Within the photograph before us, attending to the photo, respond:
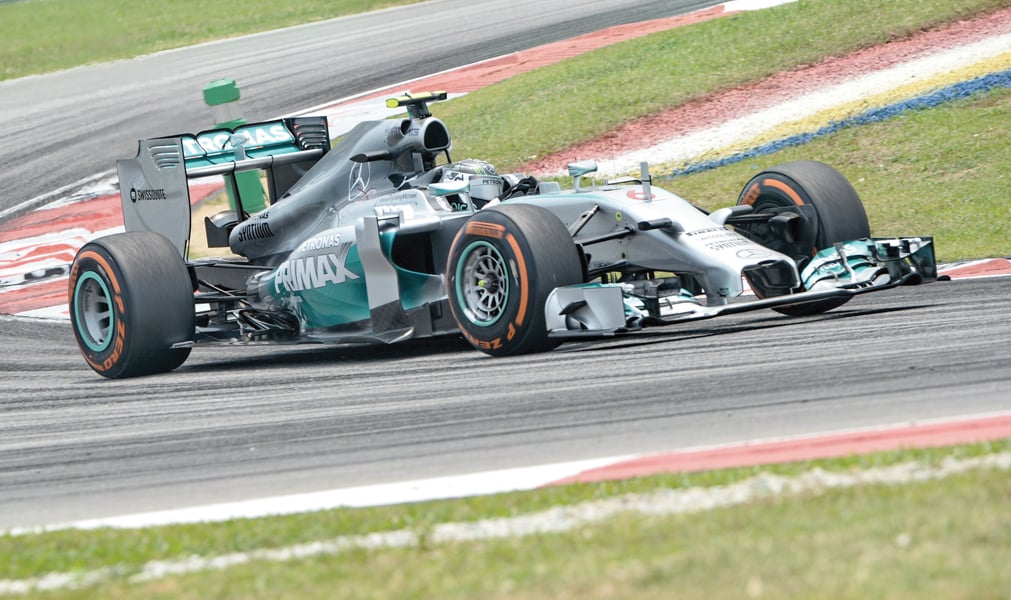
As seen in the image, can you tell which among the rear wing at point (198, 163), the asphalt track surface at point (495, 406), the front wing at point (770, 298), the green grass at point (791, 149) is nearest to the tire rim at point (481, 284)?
the asphalt track surface at point (495, 406)

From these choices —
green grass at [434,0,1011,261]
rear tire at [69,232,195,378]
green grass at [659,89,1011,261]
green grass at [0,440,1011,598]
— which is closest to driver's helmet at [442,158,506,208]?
rear tire at [69,232,195,378]

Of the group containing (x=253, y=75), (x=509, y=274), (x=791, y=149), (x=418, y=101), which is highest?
(x=253, y=75)

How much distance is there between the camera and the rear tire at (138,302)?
10633 millimetres

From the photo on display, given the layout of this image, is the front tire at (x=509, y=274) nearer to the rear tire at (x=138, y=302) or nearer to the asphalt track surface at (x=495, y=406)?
the asphalt track surface at (x=495, y=406)

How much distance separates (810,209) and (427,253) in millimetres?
2703

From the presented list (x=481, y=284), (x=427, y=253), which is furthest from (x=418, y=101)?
(x=481, y=284)

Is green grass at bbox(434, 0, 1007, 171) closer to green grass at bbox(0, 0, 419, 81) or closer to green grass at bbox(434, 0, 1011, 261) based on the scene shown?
green grass at bbox(434, 0, 1011, 261)

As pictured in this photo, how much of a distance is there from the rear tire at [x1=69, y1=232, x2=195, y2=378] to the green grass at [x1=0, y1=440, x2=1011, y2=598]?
5523 mm

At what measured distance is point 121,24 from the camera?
3384 centimetres

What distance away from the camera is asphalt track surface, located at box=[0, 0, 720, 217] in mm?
24125

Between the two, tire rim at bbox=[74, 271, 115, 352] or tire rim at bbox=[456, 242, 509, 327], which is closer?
tire rim at bbox=[456, 242, 509, 327]

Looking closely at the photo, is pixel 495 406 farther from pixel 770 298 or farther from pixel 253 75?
pixel 253 75

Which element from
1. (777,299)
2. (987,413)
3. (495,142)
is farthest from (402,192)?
(495,142)

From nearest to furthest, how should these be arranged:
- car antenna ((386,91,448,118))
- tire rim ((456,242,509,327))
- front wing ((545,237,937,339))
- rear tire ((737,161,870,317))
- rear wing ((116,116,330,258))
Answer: front wing ((545,237,937,339)) < tire rim ((456,242,509,327)) < rear tire ((737,161,870,317)) < car antenna ((386,91,448,118)) < rear wing ((116,116,330,258))
